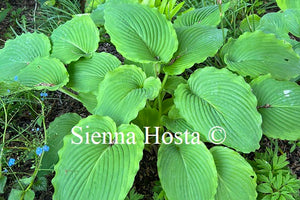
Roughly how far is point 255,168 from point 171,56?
2.23 ft

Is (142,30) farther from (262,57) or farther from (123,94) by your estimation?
(262,57)

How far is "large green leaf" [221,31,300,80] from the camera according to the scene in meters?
1.47

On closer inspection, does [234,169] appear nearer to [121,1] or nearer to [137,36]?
[137,36]

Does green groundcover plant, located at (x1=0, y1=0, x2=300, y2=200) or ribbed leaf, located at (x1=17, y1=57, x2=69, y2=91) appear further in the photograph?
ribbed leaf, located at (x1=17, y1=57, x2=69, y2=91)

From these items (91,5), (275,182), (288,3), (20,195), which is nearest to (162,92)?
(275,182)

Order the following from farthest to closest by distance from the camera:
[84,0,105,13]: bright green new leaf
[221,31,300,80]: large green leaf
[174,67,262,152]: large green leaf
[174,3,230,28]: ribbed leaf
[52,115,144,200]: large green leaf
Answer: [84,0,105,13]: bright green new leaf → [174,3,230,28]: ribbed leaf → [221,31,300,80]: large green leaf → [174,67,262,152]: large green leaf → [52,115,144,200]: large green leaf

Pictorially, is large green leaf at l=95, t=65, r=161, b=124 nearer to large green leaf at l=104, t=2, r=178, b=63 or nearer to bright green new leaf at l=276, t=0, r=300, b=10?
large green leaf at l=104, t=2, r=178, b=63

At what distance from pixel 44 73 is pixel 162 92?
2.05 feet

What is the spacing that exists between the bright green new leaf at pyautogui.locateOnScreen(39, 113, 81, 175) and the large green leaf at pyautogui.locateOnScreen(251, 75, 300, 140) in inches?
37.2

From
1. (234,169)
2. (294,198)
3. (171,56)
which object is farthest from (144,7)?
(294,198)

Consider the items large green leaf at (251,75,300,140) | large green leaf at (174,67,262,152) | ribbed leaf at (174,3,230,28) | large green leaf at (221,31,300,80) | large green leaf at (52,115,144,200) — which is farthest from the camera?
ribbed leaf at (174,3,230,28)

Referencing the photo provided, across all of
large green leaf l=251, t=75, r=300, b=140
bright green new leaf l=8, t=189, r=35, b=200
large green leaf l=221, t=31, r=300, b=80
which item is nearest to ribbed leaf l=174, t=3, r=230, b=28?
large green leaf l=221, t=31, r=300, b=80

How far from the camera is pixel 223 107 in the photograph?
1288 mm

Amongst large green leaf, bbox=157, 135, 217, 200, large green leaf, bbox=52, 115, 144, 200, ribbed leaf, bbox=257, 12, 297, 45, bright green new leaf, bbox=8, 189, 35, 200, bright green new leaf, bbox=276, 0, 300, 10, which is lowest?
bright green new leaf, bbox=8, 189, 35, 200
